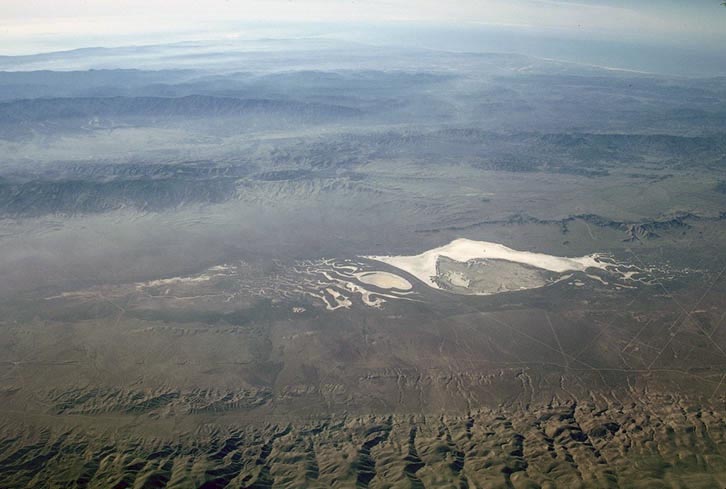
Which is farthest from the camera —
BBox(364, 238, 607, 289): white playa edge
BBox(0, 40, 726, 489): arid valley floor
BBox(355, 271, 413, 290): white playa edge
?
BBox(364, 238, 607, 289): white playa edge

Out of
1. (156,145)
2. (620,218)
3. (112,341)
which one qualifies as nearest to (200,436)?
(112,341)

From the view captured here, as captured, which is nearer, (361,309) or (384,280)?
(361,309)

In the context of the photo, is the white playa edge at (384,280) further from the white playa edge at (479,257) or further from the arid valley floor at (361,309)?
the white playa edge at (479,257)

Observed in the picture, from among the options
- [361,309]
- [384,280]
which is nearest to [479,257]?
[384,280]

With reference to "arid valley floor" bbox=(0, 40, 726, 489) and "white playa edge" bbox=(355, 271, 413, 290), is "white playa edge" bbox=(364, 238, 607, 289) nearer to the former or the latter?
"arid valley floor" bbox=(0, 40, 726, 489)

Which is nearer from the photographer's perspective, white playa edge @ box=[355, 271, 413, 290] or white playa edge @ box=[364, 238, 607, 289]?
white playa edge @ box=[355, 271, 413, 290]

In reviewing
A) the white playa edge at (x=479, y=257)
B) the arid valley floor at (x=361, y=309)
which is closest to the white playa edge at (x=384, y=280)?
the arid valley floor at (x=361, y=309)

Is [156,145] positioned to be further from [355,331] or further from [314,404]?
[314,404]

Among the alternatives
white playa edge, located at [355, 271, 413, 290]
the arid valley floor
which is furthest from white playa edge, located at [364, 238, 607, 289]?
white playa edge, located at [355, 271, 413, 290]

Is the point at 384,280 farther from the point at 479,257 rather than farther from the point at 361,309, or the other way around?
the point at 479,257
